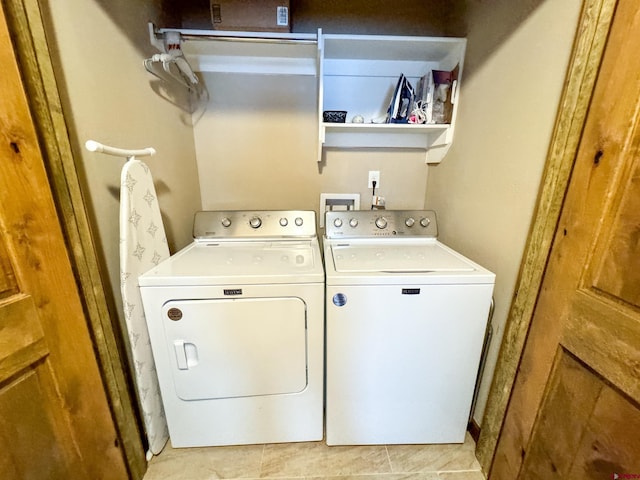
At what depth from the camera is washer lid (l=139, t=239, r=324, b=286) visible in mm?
1047

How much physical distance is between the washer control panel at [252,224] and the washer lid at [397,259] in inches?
10.4

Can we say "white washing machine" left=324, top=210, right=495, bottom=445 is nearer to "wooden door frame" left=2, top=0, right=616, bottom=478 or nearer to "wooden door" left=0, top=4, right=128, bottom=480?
"wooden door frame" left=2, top=0, right=616, bottom=478

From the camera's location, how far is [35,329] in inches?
30.8

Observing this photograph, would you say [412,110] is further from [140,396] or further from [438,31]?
[140,396]

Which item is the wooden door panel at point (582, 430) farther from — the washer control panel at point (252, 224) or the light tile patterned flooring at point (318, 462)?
the washer control panel at point (252, 224)

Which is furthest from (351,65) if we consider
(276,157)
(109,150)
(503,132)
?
(109,150)

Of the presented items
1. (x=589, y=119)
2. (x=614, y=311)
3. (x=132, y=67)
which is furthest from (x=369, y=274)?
(x=132, y=67)

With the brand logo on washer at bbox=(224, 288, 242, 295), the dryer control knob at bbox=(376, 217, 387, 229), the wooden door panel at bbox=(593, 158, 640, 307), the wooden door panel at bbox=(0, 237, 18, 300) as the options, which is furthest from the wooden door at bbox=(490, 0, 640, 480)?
the wooden door panel at bbox=(0, 237, 18, 300)

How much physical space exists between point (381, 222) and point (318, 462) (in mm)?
1275

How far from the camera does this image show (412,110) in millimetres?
1566

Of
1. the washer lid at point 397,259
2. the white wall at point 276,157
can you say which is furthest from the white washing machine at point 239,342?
the white wall at point 276,157

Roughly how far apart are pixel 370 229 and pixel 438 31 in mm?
1311

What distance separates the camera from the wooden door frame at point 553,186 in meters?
0.74

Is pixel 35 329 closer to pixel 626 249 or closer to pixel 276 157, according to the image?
pixel 276 157
